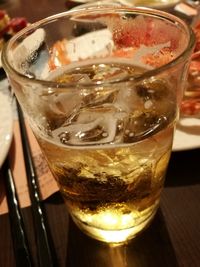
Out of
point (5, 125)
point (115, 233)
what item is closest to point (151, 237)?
point (115, 233)

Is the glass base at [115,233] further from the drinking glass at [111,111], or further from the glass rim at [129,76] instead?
the glass rim at [129,76]

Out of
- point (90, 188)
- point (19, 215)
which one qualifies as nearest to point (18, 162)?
point (19, 215)

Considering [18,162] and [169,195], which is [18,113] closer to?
[18,162]

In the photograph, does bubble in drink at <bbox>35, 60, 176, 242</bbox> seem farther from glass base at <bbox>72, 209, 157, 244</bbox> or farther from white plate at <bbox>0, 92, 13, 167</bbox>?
white plate at <bbox>0, 92, 13, 167</bbox>

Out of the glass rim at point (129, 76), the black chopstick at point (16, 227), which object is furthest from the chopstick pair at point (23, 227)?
the glass rim at point (129, 76)

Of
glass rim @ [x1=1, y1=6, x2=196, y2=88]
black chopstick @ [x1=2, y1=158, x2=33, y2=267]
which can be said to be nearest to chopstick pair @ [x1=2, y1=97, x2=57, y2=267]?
black chopstick @ [x1=2, y1=158, x2=33, y2=267]

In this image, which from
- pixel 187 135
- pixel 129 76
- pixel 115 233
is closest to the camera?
pixel 129 76

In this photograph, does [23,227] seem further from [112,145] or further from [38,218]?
[112,145]
